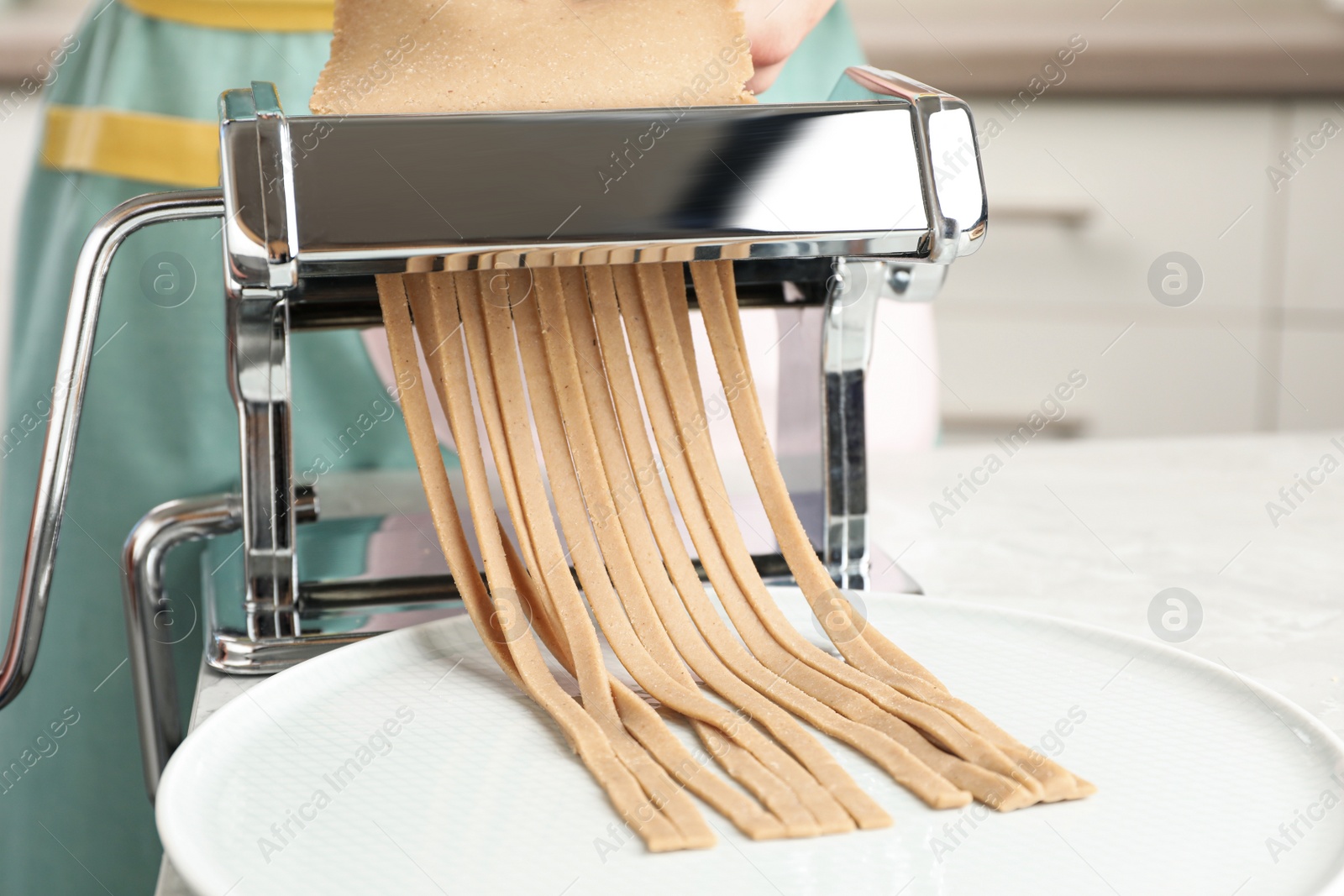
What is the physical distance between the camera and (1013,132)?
5.85 feet

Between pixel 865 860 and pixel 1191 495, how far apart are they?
1.90ft

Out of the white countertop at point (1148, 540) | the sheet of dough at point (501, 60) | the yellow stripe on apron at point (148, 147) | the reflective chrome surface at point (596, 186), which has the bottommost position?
the white countertop at point (1148, 540)

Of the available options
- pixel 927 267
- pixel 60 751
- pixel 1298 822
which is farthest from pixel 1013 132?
pixel 1298 822

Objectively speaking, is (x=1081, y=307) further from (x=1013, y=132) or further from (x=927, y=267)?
(x=927, y=267)

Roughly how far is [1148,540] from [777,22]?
37 centimetres

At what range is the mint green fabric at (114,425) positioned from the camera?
0.85 m

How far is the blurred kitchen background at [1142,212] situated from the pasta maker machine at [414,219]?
1.36m

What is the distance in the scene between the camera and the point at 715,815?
0.37 m

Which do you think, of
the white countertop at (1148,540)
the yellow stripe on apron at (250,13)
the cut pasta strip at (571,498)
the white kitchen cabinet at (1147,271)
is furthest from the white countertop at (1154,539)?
the white kitchen cabinet at (1147,271)

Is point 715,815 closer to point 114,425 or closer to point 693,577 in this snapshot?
point 693,577

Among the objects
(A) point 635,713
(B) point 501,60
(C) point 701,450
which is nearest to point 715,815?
(A) point 635,713

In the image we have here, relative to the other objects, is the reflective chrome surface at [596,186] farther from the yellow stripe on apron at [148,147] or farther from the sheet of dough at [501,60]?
the yellow stripe on apron at [148,147]

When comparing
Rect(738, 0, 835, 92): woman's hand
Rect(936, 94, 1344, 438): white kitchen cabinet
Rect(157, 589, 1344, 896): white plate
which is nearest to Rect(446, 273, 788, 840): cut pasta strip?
Rect(157, 589, 1344, 896): white plate

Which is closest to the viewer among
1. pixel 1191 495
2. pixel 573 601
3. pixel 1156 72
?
pixel 573 601
